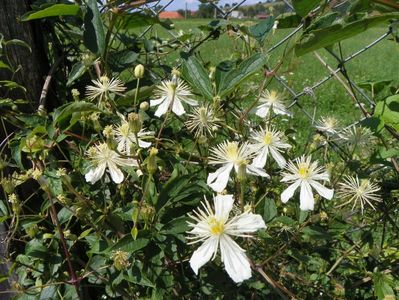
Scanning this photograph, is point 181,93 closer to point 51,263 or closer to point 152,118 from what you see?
point 152,118

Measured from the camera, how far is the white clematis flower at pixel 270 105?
0.80 m

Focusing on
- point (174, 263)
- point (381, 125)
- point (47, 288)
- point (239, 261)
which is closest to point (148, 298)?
point (174, 263)

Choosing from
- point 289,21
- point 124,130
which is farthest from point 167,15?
point 124,130

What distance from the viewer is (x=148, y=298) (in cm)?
80

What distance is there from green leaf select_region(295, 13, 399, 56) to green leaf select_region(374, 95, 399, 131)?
271 millimetres

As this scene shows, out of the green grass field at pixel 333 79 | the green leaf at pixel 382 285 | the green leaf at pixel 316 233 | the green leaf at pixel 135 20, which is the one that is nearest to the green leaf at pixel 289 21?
the green leaf at pixel 135 20

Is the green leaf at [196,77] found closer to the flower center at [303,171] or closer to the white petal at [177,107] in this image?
the white petal at [177,107]

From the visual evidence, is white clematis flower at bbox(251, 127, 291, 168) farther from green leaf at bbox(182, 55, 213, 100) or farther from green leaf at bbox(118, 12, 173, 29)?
green leaf at bbox(118, 12, 173, 29)

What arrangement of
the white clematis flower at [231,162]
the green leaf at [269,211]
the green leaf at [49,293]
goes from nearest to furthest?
the white clematis flower at [231,162] → the green leaf at [269,211] → the green leaf at [49,293]

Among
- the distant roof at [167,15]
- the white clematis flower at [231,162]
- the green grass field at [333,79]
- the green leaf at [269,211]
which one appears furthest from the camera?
the green grass field at [333,79]

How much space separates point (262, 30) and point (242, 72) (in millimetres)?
116

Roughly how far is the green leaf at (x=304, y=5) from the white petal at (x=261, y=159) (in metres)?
0.18

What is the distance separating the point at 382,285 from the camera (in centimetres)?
84

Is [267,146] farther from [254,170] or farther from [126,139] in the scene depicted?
[126,139]
